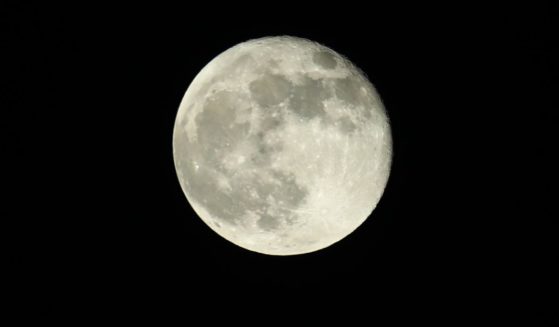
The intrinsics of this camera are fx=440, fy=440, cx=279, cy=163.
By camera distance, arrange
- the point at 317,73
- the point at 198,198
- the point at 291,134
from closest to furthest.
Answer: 1. the point at 291,134
2. the point at 317,73
3. the point at 198,198

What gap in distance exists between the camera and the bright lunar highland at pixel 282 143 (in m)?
3.10

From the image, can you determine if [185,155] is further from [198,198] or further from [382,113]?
[382,113]

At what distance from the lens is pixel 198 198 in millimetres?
3541

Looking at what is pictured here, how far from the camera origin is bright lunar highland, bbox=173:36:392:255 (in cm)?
310

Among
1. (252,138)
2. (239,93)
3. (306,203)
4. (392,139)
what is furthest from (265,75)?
(392,139)

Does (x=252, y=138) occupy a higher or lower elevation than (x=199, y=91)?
lower

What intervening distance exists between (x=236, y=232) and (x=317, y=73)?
1406 mm

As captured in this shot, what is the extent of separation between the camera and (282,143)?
3.07 meters

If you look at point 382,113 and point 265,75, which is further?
point 382,113

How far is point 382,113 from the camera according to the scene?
3.60 m

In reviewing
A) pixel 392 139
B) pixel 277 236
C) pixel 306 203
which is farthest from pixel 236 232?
pixel 392 139

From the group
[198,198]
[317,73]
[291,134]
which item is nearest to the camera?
[291,134]

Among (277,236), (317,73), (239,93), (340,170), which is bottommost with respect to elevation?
(277,236)

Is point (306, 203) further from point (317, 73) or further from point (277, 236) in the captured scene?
point (317, 73)
